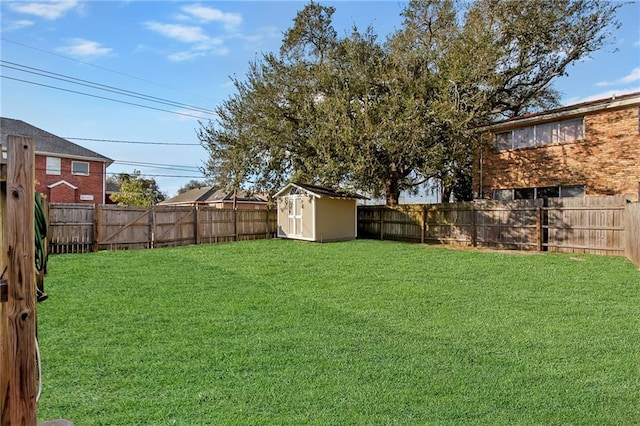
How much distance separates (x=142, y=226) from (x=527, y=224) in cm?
1361

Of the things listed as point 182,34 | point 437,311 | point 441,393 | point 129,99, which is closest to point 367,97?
point 182,34

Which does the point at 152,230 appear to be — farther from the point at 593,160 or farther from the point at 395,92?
the point at 593,160

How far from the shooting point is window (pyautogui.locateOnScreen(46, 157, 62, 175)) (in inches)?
972

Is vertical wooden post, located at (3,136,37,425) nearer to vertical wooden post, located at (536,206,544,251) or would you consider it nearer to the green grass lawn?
the green grass lawn

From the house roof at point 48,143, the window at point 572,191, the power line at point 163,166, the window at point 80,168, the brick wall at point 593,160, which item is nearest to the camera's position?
the brick wall at point 593,160

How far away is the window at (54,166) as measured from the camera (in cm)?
2469

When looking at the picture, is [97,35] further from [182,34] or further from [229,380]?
[229,380]

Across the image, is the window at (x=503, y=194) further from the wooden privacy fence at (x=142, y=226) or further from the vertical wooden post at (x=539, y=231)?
the wooden privacy fence at (x=142, y=226)

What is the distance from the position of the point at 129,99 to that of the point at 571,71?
23712 millimetres

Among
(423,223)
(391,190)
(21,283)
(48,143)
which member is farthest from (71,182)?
(21,283)

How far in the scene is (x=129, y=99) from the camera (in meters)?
24.4

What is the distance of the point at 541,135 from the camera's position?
15211 mm

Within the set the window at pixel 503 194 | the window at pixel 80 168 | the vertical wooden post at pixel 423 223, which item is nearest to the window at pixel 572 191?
the window at pixel 503 194

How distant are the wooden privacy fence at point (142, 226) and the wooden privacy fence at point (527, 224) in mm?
6592
